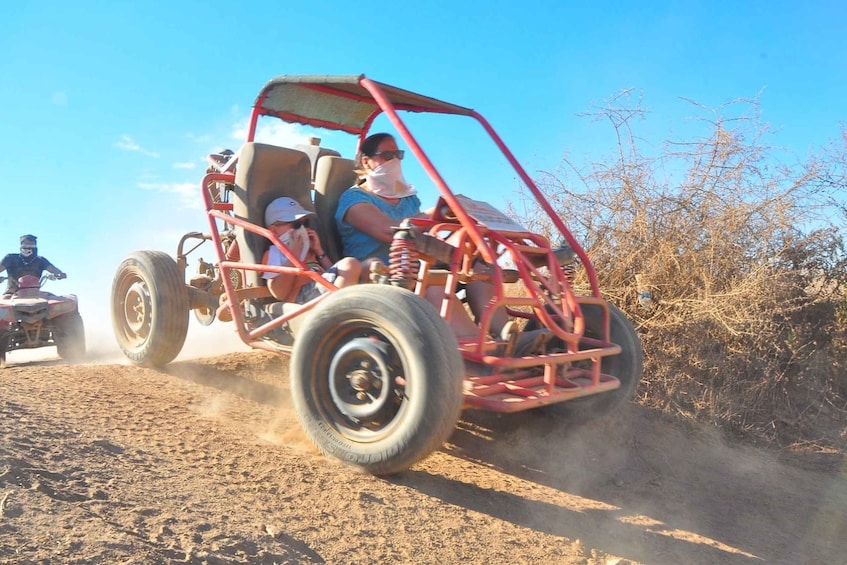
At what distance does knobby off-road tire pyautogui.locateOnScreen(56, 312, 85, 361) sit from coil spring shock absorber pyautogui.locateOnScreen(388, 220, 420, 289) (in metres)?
8.05

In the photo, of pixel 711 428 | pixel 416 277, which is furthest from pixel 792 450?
pixel 416 277

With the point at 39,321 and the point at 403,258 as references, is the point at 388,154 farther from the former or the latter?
the point at 39,321

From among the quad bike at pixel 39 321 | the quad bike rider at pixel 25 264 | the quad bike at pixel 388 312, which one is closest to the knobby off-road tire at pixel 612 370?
the quad bike at pixel 388 312

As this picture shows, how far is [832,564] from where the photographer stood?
130 inches

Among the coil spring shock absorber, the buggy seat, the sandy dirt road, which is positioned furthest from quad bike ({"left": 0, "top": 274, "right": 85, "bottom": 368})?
the coil spring shock absorber

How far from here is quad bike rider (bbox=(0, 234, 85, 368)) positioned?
29.2ft

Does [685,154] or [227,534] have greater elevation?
[685,154]

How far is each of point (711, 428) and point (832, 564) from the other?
6.48ft

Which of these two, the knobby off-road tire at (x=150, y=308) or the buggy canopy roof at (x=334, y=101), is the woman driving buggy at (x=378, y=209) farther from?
the knobby off-road tire at (x=150, y=308)

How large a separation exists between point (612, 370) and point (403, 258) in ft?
5.73

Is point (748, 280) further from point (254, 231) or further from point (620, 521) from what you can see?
point (254, 231)

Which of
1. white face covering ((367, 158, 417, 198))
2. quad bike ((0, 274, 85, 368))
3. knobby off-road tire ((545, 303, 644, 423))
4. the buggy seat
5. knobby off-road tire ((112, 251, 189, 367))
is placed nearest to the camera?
knobby off-road tire ((545, 303, 644, 423))

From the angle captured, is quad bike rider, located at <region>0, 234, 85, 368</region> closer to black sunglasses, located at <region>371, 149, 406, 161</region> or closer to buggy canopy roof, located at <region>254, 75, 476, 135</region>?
buggy canopy roof, located at <region>254, 75, 476, 135</region>

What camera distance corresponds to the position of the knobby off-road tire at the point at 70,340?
9500mm
